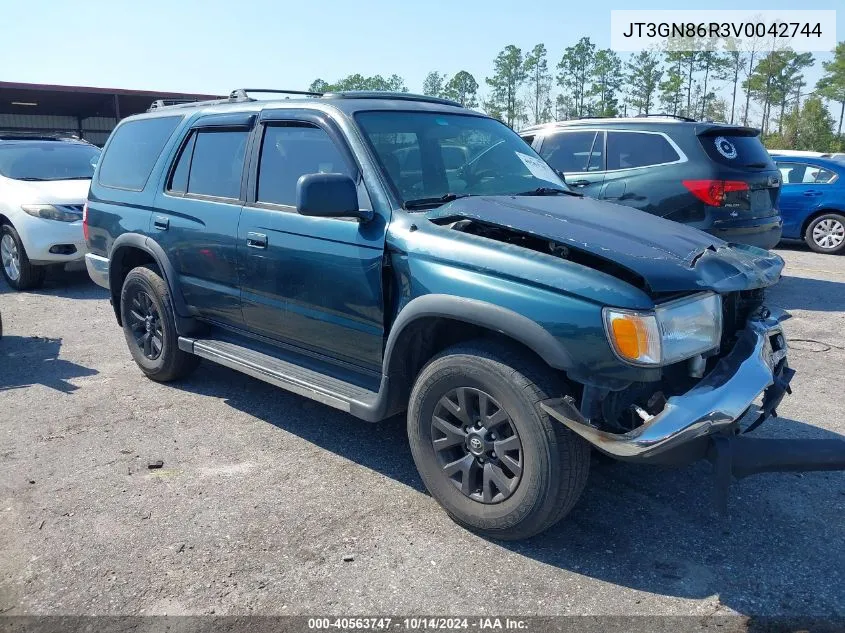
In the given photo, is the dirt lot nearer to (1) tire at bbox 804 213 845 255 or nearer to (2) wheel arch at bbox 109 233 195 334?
(2) wheel arch at bbox 109 233 195 334

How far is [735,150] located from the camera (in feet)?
24.1

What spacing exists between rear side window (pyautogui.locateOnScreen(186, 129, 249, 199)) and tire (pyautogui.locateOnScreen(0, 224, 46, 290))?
500 cm

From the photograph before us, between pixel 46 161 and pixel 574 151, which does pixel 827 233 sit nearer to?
pixel 574 151

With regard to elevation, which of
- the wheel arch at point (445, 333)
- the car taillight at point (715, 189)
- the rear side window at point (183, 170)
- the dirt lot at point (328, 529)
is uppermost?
the rear side window at point (183, 170)

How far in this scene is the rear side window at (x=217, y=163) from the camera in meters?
4.41

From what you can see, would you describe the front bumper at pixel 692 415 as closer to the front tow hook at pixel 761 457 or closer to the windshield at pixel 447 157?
the front tow hook at pixel 761 457

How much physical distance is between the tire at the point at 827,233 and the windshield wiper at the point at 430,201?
32.4 feet

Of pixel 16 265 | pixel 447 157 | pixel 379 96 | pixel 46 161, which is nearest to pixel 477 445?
pixel 447 157

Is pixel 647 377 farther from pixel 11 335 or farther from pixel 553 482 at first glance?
pixel 11 335

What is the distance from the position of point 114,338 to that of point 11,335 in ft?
3.44

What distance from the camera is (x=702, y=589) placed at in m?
2.84

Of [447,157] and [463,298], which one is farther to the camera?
[447,157]

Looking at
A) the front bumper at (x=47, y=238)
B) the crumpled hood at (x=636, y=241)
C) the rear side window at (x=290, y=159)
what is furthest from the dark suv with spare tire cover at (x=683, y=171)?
the front bumper at (x=47, y=238)

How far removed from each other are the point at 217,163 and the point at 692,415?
11.0 ft
